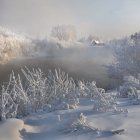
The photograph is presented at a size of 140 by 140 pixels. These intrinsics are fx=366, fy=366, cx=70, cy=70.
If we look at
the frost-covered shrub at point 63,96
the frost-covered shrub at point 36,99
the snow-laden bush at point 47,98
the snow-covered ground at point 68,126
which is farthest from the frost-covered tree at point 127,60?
the snow-covered ground at point 68,126

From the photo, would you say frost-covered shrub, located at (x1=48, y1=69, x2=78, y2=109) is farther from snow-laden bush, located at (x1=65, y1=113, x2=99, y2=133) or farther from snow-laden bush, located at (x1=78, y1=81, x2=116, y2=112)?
snow-laden bush, located at (x1=65, y1=113, x2=99, y2=133)

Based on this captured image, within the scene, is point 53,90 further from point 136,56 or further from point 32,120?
point 136,56

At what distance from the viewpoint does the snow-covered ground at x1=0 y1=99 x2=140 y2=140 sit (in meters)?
7.71

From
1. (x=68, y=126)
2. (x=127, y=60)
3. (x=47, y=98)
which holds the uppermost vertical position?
(x=127, y=60)

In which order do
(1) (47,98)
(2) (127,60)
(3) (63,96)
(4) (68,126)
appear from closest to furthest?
1. (4) (68,126)
2. (3) (63,96)
3. (1) (47,98)
4. (2) (127,60)

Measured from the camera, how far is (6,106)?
417 inches

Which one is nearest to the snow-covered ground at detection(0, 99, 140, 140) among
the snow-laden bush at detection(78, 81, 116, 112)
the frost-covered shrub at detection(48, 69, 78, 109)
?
the snow-laden bush at detection(78, 81, 116, 112)

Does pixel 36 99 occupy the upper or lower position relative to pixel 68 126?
upper

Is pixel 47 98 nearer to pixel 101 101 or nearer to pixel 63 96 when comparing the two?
pixel 63 96

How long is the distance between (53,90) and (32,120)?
2645 mm

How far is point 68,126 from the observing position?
27.2ft

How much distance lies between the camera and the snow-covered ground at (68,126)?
7707mm

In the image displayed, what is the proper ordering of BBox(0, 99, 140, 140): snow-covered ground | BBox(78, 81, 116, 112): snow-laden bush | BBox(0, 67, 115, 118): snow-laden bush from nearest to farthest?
BBox(0, 99, 140, 140): snow-covered ground < BBox(78, 81, 116, 112): snow-laden bush < BBox(0, 67, 115, 118): snow-laden bush

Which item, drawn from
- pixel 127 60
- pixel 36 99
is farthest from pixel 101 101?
pixel 127 60
